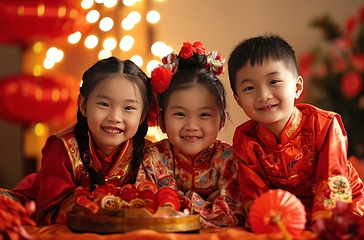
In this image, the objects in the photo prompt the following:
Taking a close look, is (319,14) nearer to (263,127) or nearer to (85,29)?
(85,29)

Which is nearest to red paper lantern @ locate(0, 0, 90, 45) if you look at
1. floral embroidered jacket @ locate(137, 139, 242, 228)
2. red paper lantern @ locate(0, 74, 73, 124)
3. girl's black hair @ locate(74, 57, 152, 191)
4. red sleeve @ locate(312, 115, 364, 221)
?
red paper lantern @ locate(0, 74, 73, 124)

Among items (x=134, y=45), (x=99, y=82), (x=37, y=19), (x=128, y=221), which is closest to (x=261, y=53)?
(x=99, y=82)

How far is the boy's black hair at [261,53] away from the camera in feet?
5.80

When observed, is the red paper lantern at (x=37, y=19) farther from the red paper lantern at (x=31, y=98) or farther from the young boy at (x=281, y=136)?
the young boy at (x=281, y=136)

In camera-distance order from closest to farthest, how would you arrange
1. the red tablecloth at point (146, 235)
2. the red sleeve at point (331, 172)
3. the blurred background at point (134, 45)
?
the red tablecloth at point (146, 235) < the red sleeve at point (331, 172) < the blurred background at point (134, 45)

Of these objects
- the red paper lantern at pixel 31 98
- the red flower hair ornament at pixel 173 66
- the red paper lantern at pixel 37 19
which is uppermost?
the red paper lantern at pixel 37 19

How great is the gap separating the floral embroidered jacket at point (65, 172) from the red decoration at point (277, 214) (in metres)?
0.64

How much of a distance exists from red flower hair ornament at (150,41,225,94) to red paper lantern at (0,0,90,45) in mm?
1492

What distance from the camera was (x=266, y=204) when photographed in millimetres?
1428

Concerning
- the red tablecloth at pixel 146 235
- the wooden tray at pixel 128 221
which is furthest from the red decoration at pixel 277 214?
the wooden tray at pixel 128 221

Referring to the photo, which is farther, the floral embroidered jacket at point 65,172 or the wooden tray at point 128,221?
the floral embroidered jacket at point 65,172

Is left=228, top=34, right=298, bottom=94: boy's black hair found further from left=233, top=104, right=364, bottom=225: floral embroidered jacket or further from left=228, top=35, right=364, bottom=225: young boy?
left=233, top=104, right=364, bottom=225: floral embroidered jacket

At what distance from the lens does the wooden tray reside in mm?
1462

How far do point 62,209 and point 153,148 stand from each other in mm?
387
